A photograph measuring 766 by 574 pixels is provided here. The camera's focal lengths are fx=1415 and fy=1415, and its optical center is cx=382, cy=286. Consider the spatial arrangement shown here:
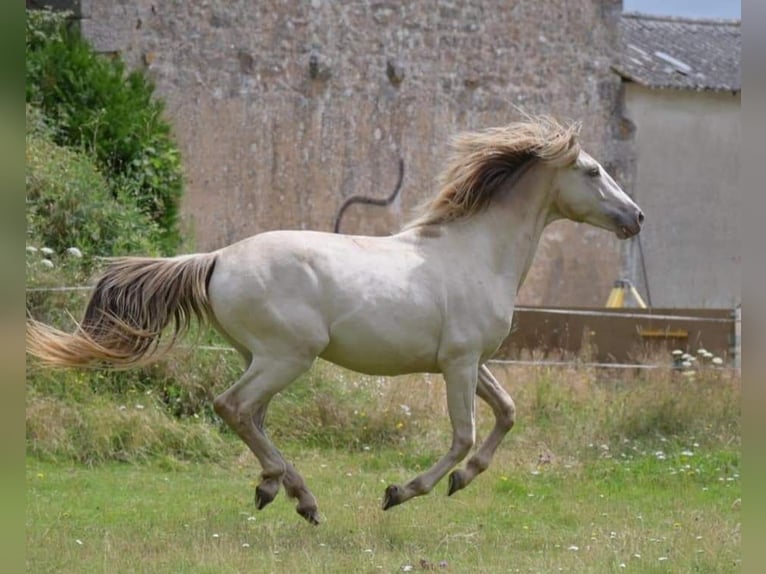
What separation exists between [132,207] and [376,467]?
581 centimetres

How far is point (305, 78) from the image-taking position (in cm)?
2075

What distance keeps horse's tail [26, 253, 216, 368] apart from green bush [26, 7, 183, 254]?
8.40 meters

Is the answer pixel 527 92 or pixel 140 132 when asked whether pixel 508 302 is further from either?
pixel 527 92

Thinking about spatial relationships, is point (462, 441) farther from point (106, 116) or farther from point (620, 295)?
point (620, 295)

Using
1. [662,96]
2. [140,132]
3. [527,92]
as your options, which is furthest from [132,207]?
[662,96]

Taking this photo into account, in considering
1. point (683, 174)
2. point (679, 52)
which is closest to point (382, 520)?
point (683, 174)

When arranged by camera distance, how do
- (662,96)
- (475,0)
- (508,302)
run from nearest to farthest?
(508,302)
(475,0)
(662,96)

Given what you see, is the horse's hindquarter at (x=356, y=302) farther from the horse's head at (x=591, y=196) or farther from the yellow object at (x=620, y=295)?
the yellow object at (x=620, y=295)

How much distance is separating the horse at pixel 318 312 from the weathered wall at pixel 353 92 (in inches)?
461

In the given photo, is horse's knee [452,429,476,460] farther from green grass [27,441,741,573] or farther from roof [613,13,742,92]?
roof [613,13,742,92]

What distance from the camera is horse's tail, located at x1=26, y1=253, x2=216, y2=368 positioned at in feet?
23.7

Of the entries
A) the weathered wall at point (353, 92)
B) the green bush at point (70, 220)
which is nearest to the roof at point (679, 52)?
the weathered wall at point (353, 92)

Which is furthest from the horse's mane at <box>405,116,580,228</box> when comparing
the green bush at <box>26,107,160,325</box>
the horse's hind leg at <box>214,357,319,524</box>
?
the green bush at <box>26,107,160,325</box>

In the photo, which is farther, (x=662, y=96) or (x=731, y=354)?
(x=662, y=96)
